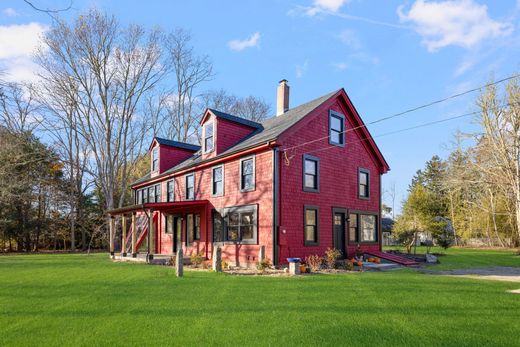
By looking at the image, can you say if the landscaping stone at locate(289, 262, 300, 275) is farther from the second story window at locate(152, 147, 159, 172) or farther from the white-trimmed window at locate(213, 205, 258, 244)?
the second story window at locate(152, 147, 159, 172)

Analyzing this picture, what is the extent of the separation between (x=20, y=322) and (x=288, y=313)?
438 centimetres

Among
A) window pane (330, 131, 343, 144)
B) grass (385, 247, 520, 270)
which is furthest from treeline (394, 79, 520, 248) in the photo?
window pane (330, 131, 343, 144)

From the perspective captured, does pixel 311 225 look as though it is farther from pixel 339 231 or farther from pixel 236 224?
pixel 236 224

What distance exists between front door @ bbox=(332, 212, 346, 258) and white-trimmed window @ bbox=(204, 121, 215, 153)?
6.99 meters

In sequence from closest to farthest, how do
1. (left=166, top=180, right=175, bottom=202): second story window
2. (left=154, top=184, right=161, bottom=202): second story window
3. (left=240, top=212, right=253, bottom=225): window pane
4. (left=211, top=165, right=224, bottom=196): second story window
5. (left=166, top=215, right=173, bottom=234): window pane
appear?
(left=240, top=212, right=253, bottom=225): window pane
(left=211, top=165, right=224, bottom=196): second story window
(left=166, top=215, right=173, bottom=234): window pane
(left=166, top=180, right=175, bottom=202): second story window
(left=154, top=184, right=161, bottom=202): second story window

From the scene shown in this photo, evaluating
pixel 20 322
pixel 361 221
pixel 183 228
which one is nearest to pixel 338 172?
pixel 361 221

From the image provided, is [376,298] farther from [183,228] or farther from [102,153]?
[102,153]

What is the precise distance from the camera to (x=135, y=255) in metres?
19.4

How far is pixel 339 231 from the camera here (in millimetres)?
17422

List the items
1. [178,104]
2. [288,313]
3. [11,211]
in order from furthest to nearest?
[178,104], [11,211], [288,313]

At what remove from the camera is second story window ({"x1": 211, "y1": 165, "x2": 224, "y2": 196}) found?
58.9 feet

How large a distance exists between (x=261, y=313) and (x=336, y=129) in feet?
41.9

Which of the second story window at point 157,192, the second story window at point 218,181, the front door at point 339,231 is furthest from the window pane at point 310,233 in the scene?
the second story window at point 157,192

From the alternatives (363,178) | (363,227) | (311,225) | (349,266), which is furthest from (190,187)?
(349,266)
